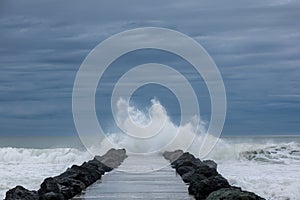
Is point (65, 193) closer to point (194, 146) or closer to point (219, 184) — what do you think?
point (219, 184)

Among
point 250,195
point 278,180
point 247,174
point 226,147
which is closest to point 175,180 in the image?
point 278,180

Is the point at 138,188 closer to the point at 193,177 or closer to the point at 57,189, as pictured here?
the point at 193,177

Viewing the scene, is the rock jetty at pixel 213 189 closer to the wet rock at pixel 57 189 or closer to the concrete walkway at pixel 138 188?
the concrete walkway at pixel 138 188

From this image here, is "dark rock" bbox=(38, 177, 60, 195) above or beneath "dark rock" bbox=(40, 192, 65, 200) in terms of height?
above

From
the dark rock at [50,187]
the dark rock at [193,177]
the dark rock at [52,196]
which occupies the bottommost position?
the dark rock at [52,196]

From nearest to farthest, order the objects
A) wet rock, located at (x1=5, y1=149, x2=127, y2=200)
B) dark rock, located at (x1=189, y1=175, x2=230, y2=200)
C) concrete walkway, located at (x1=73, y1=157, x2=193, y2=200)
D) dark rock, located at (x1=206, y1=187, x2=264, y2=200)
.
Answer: dark rock, located at (x1=206, y1=187, x2=264, y2=200)
wet rock, located at (x1=5, y1=149, x2=127, y2=200)
dark rock, located at (x1=189, y1=175, x2=230, y2=200)
concrete walkway, located at (x1=73, y1=157, x2=193, y2=200)

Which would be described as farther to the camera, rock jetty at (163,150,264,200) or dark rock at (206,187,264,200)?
rock jetty at (163,150,264,200)

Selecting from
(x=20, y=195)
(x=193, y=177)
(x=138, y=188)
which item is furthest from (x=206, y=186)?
(x=20, y=195)

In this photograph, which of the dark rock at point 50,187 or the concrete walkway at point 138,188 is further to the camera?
the concrete walkway at point 138,188

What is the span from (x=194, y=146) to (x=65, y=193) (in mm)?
34143

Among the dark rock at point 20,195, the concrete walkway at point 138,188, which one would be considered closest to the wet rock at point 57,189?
the dark rock at point 20,195

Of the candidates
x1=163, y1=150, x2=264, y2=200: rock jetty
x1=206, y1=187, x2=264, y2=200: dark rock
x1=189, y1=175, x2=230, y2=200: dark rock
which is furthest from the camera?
x1=189, y1=175, x2=230, y2=200: dark rock

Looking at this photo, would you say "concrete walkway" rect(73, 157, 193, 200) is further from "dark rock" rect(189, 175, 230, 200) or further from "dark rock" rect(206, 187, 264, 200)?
"dark rock" rect(206, 187, 264, 200)

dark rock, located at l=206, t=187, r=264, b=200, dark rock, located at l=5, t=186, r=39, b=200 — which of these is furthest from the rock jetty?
dark rock, located at l=5, t=186, r=39, b=200
